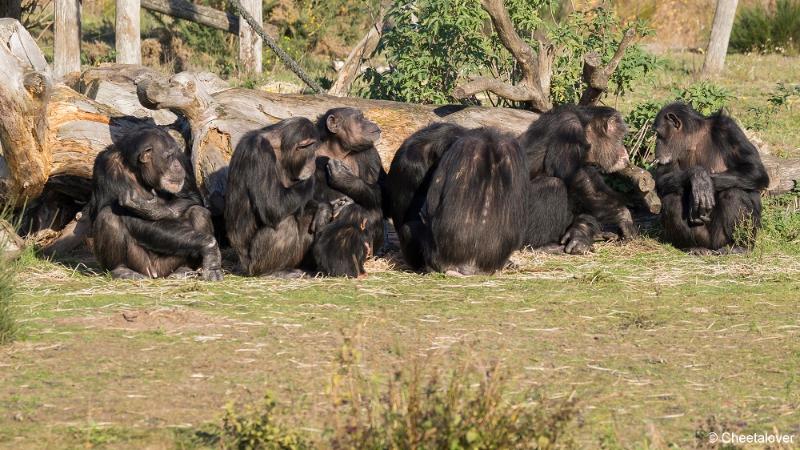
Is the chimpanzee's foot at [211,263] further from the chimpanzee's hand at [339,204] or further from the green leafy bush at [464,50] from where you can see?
the green leafy bush at [464,50]

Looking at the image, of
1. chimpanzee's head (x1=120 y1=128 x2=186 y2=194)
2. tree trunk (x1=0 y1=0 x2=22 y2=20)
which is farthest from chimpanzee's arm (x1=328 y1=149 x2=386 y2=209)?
tree trunk (x1=0 y1=0 x2=22 y2=20)

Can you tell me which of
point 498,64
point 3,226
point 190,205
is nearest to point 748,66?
point 498,64

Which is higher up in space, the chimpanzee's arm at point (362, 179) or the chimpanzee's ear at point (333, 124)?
the chimpanzee's ear at point (333, 124)

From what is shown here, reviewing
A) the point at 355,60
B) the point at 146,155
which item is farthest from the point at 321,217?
the point at 355,60

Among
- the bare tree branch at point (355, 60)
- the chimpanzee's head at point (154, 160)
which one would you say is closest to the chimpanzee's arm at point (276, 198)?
the chimpanzee's head at point (154, 160)

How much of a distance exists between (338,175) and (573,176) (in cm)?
242

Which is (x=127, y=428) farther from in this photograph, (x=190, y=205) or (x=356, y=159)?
(x=356, y=159)

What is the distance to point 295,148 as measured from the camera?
8352 mm

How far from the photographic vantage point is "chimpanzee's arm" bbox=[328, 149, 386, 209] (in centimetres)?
867

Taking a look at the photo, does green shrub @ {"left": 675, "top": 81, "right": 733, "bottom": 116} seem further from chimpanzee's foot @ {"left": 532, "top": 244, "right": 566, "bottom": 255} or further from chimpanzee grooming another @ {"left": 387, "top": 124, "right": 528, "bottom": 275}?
chimpanzee grooming another @ {"left": 387, "top": 124, "right": 528, "bottom": 275}

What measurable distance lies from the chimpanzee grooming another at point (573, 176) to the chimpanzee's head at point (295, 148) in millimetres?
2211

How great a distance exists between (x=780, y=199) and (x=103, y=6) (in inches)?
674

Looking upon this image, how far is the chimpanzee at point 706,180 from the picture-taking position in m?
9.62

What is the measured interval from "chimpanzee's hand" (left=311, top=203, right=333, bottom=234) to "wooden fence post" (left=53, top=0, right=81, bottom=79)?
6.05m
